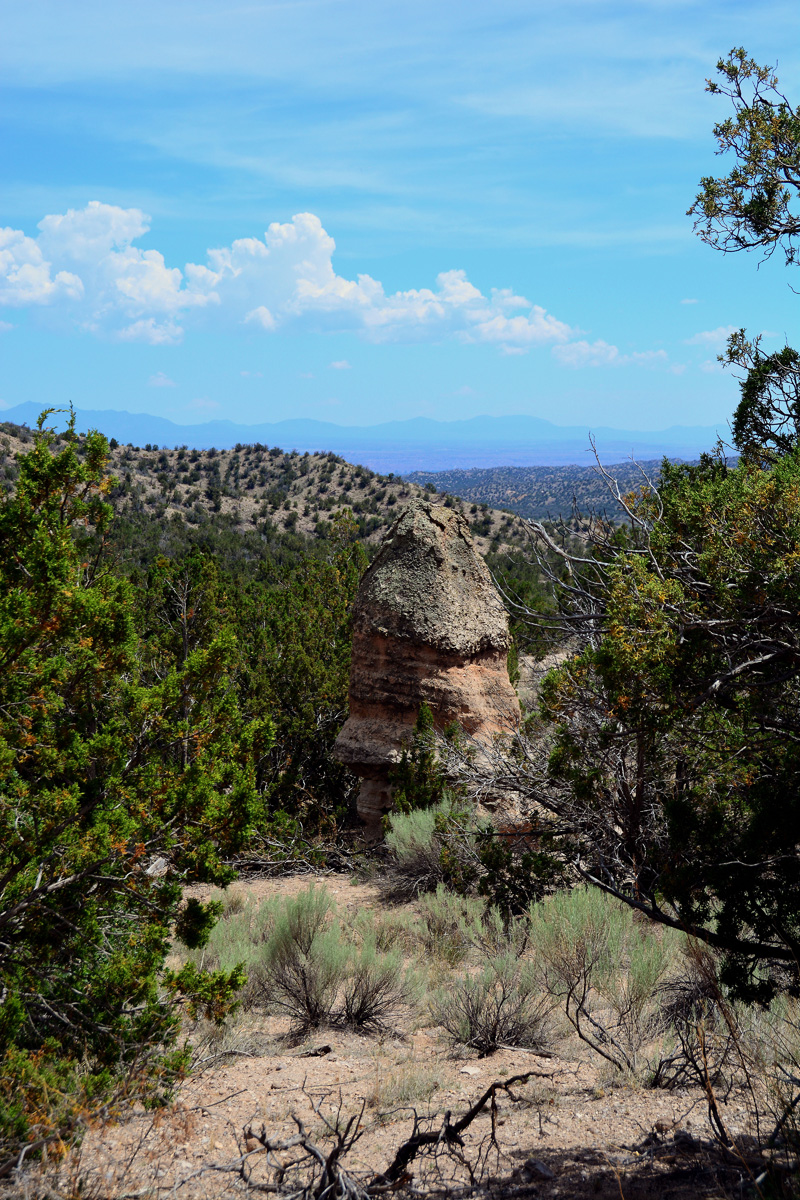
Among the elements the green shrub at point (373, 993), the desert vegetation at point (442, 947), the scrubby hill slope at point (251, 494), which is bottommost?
the green shrub at point (373, 993)

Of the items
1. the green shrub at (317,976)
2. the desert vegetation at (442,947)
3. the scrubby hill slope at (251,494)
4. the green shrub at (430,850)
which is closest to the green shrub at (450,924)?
the desert vegetation at (442,947)

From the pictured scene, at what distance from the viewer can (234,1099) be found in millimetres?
4688

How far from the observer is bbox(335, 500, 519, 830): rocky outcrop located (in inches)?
407

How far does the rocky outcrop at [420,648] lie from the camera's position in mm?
10328

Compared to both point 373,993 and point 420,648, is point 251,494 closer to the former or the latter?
point 420,648

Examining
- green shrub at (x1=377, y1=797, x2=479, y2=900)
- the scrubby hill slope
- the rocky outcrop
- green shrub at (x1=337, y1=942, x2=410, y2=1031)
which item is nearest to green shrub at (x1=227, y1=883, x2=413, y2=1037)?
green shrub at (x1=337, y1=942, x2=410, y2=1031)

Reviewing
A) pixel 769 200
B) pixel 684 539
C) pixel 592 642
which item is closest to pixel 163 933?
pixel 684 539

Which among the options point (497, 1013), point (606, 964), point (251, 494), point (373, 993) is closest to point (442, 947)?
point (373, 993)

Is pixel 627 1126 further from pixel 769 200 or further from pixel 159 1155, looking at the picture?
pixel 769 200

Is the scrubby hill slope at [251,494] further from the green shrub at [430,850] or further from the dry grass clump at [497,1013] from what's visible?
the dry grass clump at [497,1013]

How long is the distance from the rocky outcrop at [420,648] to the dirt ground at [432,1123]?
4988 millimetres

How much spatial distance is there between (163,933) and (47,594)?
1.86m

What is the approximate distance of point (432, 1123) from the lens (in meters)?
4.19

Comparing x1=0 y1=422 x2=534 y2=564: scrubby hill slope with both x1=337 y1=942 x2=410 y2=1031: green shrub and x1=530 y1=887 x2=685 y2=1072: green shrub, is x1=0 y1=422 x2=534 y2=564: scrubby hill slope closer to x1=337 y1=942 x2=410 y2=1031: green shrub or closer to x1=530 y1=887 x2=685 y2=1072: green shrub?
x1=530 y1=887 x2=685 y2=1072: green shrub
